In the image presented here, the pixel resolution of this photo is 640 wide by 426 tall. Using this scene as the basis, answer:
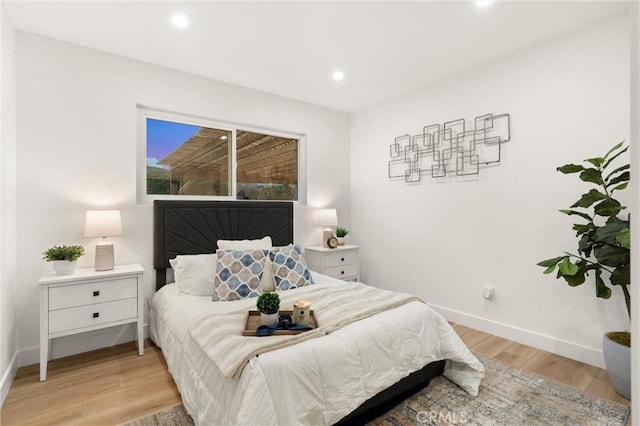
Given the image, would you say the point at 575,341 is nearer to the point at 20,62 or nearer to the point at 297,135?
the point at 297,135

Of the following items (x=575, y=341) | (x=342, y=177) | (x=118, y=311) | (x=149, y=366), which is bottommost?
(x=149, y=366)

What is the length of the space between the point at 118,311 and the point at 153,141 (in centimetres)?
166

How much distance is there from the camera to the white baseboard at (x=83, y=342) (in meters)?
2.69

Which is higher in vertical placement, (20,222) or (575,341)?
(20,222)

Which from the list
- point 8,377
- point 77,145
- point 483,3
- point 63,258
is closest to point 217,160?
point 77,145

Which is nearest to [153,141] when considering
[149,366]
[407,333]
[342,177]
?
[149,366]

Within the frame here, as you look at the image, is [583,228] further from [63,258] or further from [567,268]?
[63,258]

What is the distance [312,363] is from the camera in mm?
1709

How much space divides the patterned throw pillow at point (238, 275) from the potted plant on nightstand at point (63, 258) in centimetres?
109

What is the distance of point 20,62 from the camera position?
8.79ft

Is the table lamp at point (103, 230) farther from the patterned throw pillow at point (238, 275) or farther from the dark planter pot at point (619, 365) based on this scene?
the dark planter pot at point (619, 365)

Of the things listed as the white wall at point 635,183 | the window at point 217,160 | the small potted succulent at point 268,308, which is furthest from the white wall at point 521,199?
the white wall at point 635,183

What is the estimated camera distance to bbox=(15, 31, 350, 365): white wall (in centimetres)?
270

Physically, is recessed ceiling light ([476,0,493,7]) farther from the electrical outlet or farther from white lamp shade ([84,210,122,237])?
white lamp shade ([84,210,122,237])
